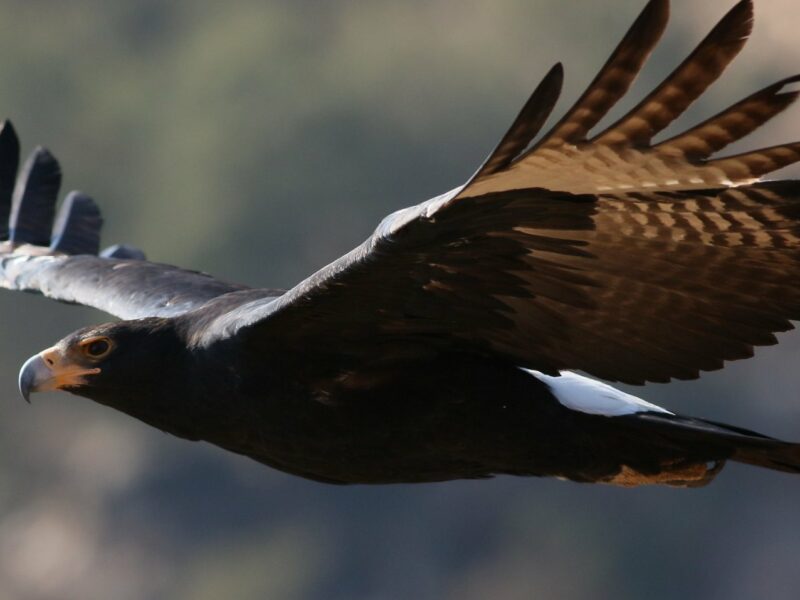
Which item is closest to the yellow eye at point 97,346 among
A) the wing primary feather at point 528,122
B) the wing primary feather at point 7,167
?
the wing primary feather at point 528,122

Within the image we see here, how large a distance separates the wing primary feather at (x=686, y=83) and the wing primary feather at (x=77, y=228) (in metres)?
4.67

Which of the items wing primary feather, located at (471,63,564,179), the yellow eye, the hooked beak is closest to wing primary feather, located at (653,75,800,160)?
wing primary feather, located at (471,63,564,179)

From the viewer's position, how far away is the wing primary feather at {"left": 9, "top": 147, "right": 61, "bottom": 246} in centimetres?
937

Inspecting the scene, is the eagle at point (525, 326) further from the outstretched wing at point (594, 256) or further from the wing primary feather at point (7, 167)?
the wing primary feather at point (7, 167)

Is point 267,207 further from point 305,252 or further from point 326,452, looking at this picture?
point 326,452

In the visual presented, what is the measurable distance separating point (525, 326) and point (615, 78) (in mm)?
1351

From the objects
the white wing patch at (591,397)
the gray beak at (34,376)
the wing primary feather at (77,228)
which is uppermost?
the white wing patch at (591,397)

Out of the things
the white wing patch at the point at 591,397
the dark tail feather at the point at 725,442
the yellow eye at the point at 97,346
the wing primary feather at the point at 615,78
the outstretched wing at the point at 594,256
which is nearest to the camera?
the wing primary feather at the point at 615,78

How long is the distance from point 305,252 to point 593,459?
803 inches

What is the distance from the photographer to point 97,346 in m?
6.55

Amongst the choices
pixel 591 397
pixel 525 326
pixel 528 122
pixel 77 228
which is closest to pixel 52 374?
pixel 525 326

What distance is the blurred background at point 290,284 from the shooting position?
2458 cm

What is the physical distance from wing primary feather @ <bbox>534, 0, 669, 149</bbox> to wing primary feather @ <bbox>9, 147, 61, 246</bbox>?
15.8 feet

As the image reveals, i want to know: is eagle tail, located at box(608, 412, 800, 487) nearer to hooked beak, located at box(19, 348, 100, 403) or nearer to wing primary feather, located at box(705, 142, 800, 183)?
wing primary feather, located at box(705, 142, 800, 183)
